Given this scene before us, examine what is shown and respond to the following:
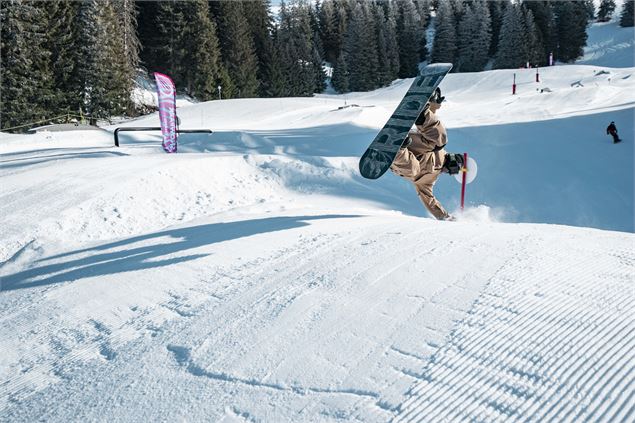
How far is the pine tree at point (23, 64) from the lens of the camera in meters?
24.2

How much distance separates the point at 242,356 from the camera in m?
2.88

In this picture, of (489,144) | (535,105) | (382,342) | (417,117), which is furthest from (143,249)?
(535,105)

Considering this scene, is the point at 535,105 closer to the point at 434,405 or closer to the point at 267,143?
the point at 267,143

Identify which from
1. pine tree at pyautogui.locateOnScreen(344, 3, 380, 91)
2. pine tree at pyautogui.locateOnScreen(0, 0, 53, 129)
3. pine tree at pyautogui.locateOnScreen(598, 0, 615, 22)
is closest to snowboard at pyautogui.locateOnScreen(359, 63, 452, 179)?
pine tree at pyautogui.locateOnScreen(0, 0, 53, 129)

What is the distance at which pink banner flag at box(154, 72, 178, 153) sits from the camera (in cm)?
1212

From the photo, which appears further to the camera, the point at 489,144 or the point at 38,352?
the point at 489,144

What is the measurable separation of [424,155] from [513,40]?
51373 millimetres

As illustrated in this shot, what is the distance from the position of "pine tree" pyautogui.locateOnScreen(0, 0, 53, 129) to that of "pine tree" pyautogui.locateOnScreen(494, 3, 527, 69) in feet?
146

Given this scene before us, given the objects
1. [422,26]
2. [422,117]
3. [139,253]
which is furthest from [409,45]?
[139,253]

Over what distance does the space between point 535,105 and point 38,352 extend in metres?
22.1

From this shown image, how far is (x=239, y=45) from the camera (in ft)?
143

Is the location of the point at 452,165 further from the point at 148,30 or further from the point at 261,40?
the point at 261,40

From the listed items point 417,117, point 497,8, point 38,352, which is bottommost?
point 38,352

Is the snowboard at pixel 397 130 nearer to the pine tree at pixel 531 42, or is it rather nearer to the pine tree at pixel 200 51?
the pine tree at pixel 200 51
